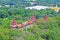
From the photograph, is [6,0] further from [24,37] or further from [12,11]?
[24,37]

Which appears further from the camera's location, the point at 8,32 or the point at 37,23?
the point at 37,23

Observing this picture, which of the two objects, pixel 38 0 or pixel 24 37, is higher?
pixel 24 37

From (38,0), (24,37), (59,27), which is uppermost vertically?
(24,37)

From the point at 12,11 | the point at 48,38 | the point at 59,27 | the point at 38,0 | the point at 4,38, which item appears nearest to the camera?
the point at 4,38

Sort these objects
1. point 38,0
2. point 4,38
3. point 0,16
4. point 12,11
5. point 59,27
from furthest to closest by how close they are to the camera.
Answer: point 38,0 → point 12,11 → point 0,16 → point 59,27 → point 4,38

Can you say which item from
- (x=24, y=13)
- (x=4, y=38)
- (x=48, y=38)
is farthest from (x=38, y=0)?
(x=4, y=38)

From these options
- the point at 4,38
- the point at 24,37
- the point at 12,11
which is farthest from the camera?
the point at 12,11

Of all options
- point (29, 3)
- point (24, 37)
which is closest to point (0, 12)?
point (29, 3)

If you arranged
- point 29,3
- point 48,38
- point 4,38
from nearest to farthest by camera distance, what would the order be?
point 4,38
point 48,38
point 29,3

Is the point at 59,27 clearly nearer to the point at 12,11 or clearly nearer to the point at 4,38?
the point at 4,38
